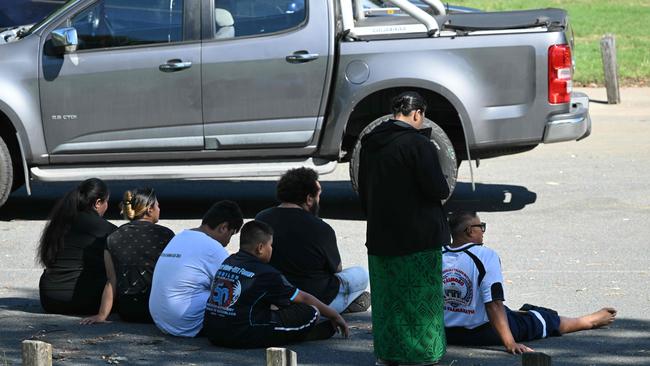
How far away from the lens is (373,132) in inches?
234

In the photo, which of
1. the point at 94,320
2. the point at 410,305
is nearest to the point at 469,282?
the point at 410,305

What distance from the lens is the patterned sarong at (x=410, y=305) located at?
5.87 m

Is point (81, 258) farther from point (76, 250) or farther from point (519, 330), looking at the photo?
point (519, 330)

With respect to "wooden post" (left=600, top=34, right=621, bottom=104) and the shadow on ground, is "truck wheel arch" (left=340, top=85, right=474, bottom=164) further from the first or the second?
"wooden post" (left=600, top=34, right=621, bottom=104)

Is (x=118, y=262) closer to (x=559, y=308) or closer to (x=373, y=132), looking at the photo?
(x=373, y=132)

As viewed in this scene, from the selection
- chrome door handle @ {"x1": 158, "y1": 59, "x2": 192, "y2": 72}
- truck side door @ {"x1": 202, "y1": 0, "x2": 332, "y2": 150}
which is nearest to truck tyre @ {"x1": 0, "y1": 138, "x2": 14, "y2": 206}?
chrome door handle @ {"x1": 158, "y1": 59, "x2": 192, "y2": 72}

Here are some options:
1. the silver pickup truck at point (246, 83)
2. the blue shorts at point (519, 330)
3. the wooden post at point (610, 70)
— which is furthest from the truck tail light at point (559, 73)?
the wooden post at point (610, 70)

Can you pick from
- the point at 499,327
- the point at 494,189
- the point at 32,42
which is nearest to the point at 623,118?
the point at 494,189

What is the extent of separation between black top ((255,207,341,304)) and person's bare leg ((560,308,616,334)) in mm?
1353

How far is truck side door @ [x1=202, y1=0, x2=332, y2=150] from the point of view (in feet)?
32.8

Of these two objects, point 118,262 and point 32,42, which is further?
point 32,42

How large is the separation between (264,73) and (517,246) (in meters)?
2.51

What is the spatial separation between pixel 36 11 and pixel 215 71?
501 cm

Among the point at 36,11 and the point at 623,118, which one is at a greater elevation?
the point at 36,11
